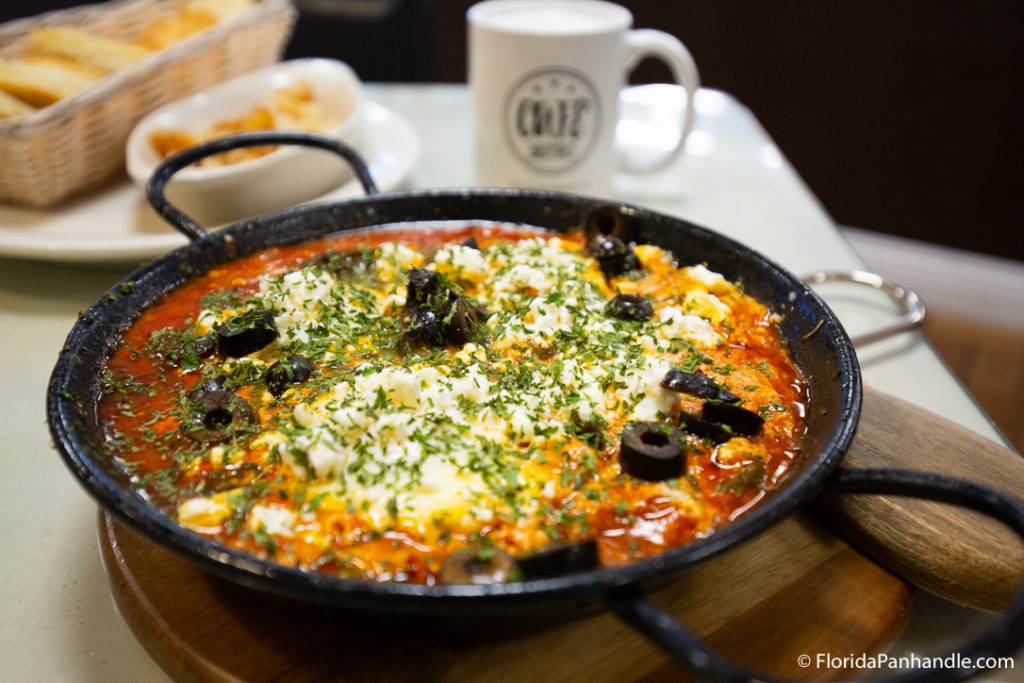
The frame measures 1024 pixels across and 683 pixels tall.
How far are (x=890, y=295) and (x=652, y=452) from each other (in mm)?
1705

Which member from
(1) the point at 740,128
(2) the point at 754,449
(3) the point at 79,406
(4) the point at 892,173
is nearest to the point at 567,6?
(1) the point at 740,128

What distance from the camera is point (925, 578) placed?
1689 millimetres

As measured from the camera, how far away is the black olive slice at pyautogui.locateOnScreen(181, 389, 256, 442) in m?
1.77

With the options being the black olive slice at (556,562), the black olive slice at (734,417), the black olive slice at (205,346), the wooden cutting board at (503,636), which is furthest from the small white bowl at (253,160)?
the black olive slice at (556,562)

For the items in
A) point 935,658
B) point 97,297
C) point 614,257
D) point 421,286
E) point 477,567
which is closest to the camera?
point 935,658

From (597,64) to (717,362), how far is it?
4.72 feet

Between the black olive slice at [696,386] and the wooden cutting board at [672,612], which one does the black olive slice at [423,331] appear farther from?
Answer: the wooden cutting board at [672,612]

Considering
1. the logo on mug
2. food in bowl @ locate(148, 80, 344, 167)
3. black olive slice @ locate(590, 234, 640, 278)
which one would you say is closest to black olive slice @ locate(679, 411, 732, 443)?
black olive slice @ locate(590, 234, 640, 278)

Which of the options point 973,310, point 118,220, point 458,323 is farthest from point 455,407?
point 973,310

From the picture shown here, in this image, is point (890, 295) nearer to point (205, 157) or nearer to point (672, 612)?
point (672, 612)

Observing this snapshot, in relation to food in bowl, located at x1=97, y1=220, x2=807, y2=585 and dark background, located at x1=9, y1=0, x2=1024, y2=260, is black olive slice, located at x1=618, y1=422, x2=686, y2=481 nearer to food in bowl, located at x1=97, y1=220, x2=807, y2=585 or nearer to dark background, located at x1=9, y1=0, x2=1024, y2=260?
food in bowl, located at x1=97, y1=220, x2=807, y2=585

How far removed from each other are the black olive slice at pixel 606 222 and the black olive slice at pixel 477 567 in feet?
4.24

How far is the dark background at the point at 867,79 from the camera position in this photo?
601 centimetres

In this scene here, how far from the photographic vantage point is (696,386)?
6.00 feet
